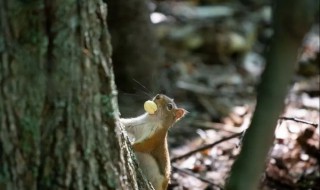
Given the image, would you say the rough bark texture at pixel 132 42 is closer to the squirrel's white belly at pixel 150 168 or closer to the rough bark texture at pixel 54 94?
the squirrel's white belly at pixel 150 168

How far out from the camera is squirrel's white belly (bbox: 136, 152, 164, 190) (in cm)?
276

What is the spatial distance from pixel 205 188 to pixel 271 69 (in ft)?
8.11

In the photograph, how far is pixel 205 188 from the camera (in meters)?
3.85

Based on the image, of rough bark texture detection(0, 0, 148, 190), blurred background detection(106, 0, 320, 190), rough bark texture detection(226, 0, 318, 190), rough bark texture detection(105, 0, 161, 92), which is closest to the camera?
rough bark texture detection(226, 0, 318, 190)

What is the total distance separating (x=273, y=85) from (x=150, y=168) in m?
1.37

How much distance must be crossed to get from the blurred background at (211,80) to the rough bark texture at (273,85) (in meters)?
0.95

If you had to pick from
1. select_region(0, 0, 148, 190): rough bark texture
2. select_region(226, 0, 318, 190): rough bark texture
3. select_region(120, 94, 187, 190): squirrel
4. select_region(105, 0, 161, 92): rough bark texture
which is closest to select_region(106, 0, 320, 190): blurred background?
select_region(105, 0, 161, 92): rough bark texture

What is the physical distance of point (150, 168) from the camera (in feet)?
9.10

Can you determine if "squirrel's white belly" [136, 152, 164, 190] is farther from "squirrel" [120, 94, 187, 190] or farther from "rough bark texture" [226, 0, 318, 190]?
"rough bark texture" [226, 0, 318, 190]

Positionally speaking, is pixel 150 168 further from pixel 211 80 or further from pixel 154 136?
pixel 211 80

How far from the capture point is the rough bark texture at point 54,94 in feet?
6.75

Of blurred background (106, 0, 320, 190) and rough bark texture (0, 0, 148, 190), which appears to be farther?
blurred background (106, 0, 320, 190)

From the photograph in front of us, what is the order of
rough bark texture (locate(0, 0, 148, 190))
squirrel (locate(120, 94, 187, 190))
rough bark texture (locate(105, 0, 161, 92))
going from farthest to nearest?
rough bark texture (locate(105, 0, 161, 92))
squirrel (locate(120, 94, 187, 190))
rough bark texture (locate(0, 0, 148, 190))

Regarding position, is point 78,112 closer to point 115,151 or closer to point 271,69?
point 115,151
